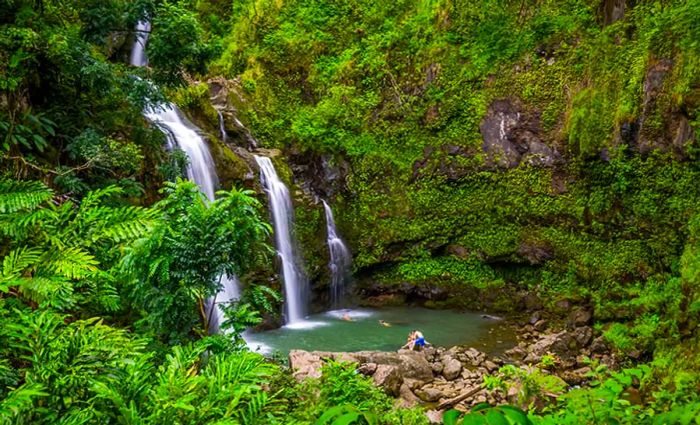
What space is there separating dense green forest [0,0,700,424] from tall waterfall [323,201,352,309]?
0.51 meters

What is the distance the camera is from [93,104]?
26.3 feet

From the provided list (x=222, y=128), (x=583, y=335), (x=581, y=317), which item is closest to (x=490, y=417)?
(x=583, y=335)

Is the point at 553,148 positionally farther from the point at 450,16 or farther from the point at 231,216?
the point at 231,216

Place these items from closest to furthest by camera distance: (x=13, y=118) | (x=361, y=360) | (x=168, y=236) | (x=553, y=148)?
1. (x=168, y=236)
2. (x=13, y=118)
3. (x=361, y=360)
4. (x=553, y=148)

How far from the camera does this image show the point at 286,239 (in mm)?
12594

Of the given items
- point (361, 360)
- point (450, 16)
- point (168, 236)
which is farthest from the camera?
point (450, 16)

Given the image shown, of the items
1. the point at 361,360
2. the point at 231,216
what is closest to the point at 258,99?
the point at 361,360

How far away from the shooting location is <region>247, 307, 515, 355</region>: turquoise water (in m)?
9.83

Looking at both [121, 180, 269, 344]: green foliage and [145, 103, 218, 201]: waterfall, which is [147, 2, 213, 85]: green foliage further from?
[121, 180, 269, 344]: green foliage

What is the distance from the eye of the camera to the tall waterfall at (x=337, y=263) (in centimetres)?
1371

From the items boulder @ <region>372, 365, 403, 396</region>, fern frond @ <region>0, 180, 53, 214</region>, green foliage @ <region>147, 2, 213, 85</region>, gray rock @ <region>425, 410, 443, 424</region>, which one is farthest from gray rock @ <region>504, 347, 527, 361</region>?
fern frond @ <region>0, 180, 53, 214</region>

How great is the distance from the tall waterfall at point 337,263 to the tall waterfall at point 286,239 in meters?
1.26

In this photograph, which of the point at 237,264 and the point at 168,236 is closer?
the point at 168,236

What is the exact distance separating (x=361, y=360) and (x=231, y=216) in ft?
14.4
